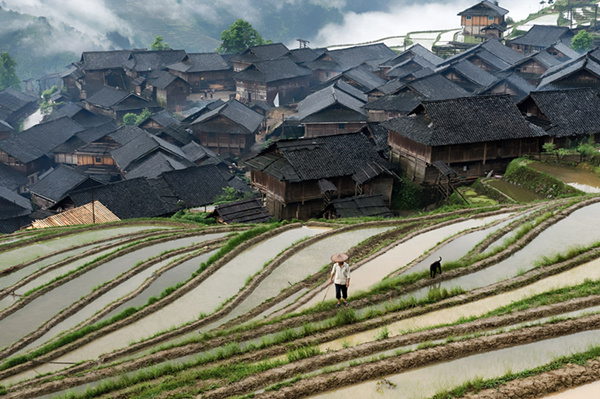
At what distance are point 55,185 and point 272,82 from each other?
1087 inches

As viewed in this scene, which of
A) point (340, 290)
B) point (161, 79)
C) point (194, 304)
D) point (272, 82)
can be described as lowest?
point (194, 304)

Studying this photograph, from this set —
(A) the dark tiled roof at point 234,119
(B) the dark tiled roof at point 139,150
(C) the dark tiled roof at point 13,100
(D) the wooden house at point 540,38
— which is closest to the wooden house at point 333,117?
(A) the dark tiled roof at point 234,119

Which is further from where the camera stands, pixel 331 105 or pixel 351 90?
pixel 351 90

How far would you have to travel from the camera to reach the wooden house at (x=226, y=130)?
51.5 m

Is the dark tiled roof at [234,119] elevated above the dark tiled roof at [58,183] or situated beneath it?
elevated above

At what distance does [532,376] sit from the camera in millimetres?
9164

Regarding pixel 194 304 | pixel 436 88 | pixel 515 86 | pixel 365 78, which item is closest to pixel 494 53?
pixel 515 86

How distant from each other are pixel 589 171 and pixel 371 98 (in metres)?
28.8

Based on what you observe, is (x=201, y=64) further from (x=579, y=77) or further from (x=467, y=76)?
(x=579, y=77)

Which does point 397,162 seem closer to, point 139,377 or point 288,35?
point 139,377

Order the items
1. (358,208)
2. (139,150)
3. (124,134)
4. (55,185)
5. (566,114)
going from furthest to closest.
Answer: (124,134)
(139,150)
(55,185)
(566,114)
(358,208)

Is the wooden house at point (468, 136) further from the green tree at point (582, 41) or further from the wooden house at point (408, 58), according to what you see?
the green tree at point (582, 41)

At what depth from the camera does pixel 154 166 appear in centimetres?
4197

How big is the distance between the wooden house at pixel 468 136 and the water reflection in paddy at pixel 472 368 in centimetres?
1868
